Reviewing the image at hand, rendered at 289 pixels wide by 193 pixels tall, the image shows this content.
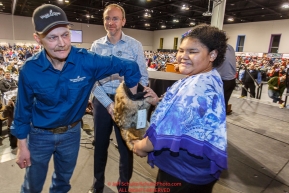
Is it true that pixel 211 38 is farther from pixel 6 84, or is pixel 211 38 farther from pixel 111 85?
pixel 6 84

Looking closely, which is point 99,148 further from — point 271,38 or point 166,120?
point 271,38

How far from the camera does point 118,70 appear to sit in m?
1.36

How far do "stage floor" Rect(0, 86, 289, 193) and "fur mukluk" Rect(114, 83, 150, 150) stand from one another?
1093 mm

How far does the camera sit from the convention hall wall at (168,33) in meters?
16.8

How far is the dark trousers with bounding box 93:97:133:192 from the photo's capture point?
1716mm

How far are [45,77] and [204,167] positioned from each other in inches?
39.9

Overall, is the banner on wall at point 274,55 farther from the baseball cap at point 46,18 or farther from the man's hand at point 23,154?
the man's hand at point 23,154

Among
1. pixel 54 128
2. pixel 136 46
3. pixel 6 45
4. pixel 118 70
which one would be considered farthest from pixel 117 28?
pixel 6 45

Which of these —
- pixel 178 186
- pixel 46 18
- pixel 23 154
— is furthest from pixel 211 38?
pixel 23 154

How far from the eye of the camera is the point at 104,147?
180 cm

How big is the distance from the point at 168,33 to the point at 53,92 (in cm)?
2937

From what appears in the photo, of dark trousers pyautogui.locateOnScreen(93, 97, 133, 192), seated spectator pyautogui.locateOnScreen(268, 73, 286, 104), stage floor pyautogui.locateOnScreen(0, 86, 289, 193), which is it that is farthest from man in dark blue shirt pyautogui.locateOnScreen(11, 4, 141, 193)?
seated spectator pyautogui.locateOnScreen(268, 73, 286, 104)

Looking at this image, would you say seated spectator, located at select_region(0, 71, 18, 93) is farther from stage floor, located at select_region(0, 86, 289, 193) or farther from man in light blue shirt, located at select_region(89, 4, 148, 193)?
man in light blue shirt, located at select_region(89, 4, 148, 193)

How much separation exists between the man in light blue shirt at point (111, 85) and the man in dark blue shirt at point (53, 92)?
0.94ft
